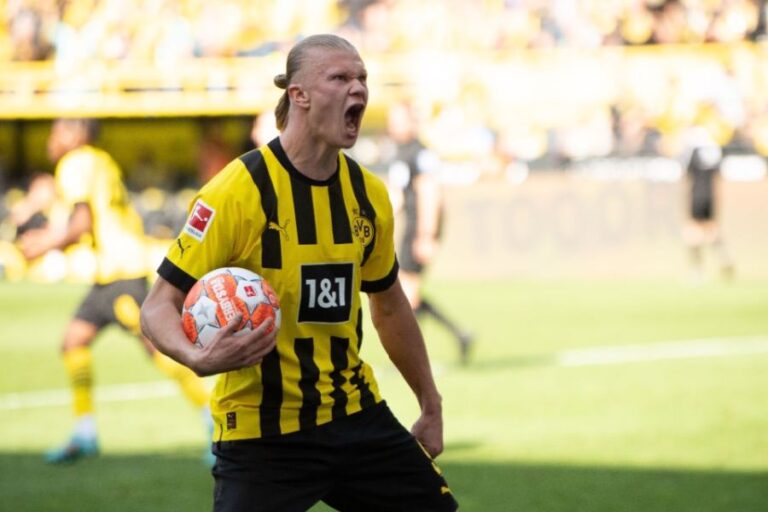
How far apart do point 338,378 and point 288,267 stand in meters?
0.42

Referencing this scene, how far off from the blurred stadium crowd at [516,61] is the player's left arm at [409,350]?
18064 mm

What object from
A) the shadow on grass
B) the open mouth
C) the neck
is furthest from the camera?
the shadow on grass

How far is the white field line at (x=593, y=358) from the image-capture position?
11.7 meters

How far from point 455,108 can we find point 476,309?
23.9 feet

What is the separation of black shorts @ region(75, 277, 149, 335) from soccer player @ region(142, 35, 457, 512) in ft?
15.1

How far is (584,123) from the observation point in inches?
966

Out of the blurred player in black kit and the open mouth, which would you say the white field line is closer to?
the blurred player in black kit

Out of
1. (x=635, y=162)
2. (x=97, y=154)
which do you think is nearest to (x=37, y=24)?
(x=635, y=162)

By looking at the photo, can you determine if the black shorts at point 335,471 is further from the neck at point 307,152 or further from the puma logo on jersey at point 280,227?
the neck at point 307,152

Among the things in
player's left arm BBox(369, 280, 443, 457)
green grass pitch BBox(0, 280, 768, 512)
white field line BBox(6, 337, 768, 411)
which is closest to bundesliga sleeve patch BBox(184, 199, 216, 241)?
player's left arm BBox(369, 280, 443, 457)

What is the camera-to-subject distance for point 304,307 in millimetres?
4270

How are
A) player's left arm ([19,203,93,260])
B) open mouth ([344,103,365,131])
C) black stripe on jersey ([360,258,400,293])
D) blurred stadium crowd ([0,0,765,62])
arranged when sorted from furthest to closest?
blurred stadium crowd ([0,0,765,62]) → player's left arm ([19,203,93,260]) → black stripe on jersey ([360,258,400,293]) → open mouth ([344,103,365,131])

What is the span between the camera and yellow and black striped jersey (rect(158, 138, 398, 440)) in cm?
413

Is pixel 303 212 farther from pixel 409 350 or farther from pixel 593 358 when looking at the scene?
pixel 593 358
